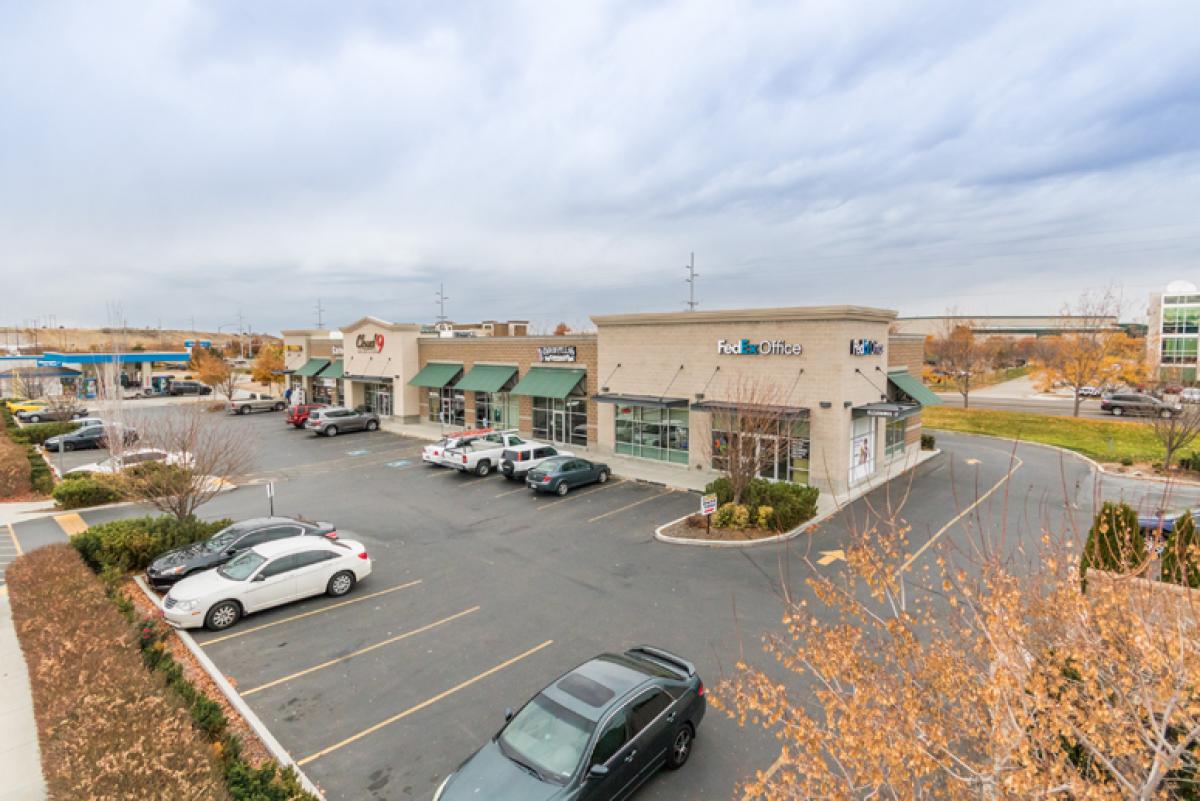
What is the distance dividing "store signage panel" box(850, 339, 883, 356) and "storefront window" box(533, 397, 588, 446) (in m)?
13.5

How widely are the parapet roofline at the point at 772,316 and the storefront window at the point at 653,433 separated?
4050 millimetres

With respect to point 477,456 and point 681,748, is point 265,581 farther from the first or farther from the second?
point 477,456

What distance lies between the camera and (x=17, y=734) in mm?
9125

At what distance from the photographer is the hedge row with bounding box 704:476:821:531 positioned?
1834cm

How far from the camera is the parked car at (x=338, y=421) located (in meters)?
37.5

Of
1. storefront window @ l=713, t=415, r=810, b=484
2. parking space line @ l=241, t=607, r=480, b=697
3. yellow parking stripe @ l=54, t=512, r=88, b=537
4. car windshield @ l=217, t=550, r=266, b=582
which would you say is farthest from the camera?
storefront window @ l=713, t=415, r=810, b=484

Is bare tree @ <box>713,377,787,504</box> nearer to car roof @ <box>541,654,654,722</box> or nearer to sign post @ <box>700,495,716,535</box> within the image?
sign post @ <box>700,495,716,535</box>

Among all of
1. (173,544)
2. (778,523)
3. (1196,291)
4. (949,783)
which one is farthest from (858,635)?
(1196,291)

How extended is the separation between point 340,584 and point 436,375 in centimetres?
2609

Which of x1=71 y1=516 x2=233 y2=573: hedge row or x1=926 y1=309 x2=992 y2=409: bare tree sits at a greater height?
x1=926 y1=309 x2=992 y2=409: bare tree

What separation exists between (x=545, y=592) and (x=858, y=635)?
955 cm

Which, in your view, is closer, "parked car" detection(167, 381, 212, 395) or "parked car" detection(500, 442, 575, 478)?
"parked car" detection(500, 442, 575, 478)

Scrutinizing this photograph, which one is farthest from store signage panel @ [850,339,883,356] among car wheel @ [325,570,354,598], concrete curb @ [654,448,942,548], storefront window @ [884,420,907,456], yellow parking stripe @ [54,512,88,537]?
yellow parking stripe @ [54,512,88,537]

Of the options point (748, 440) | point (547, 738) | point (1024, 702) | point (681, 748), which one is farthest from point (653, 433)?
point (1024, 702)
